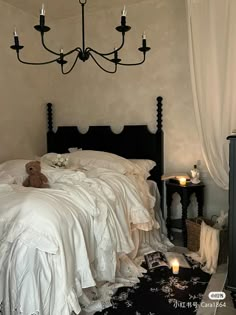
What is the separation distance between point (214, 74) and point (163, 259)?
166cm

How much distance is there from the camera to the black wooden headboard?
327cm

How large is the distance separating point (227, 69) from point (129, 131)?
4.62ft

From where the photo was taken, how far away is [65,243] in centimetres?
168

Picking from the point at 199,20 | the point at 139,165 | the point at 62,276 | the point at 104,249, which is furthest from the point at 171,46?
the point at 62,276

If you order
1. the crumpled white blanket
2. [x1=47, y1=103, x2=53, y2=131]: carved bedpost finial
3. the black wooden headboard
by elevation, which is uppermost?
[x1=47, y1=103, x2=53, y2=131]: carved bedpost finial

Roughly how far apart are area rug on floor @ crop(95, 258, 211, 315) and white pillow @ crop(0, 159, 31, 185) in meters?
1.24

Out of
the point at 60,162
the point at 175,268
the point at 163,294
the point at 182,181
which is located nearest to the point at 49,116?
the point at 60,162

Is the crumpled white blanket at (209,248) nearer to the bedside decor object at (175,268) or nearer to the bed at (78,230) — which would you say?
the bedside decor object at (175,268)

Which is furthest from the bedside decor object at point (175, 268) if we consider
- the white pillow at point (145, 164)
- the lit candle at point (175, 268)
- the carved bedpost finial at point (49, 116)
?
the carved bedpost finial at point (49, 116)

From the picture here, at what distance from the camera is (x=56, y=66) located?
3.86 meters

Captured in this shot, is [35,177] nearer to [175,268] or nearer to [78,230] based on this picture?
[78,230]

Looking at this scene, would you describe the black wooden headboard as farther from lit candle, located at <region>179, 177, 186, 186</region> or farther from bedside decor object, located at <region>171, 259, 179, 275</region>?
bedside decor object, located at <region>171, 259, 179, 275</region>

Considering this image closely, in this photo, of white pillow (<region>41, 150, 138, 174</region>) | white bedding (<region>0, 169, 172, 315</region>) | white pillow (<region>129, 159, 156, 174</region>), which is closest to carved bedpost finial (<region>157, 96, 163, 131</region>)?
white pillow (<region>129, 159, 156, 174</region>)

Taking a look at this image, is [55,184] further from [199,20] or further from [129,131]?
[199,20]
